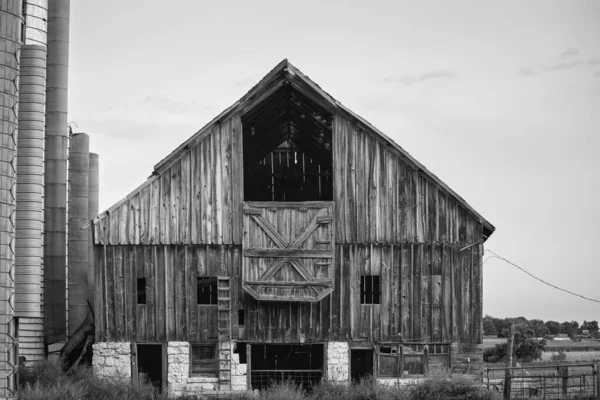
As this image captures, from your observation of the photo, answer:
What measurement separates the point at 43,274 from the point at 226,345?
9.76 m

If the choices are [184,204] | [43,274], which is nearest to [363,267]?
[184,204]

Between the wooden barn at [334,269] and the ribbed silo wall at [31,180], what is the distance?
4.87m

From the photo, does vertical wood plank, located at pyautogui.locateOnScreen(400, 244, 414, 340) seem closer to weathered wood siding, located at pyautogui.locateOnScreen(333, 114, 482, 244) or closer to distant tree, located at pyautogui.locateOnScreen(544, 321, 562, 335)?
weathered wood siding, located at pyautogui.locateOnScreen(333, 114, 482, 244)

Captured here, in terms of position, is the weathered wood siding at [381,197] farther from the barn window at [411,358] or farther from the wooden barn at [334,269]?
the barn window at [411,358]

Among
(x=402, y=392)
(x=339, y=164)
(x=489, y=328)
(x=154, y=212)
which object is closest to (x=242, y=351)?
(x=154, y=212)

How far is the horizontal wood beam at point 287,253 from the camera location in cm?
3035

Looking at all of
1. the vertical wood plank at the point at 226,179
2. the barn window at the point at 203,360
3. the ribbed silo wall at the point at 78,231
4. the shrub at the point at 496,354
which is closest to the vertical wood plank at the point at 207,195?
the vertical wood plank at the point at 226,179

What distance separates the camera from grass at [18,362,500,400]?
28016mm

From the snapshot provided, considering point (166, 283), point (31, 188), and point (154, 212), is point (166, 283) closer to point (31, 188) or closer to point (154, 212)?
point (154, 212)

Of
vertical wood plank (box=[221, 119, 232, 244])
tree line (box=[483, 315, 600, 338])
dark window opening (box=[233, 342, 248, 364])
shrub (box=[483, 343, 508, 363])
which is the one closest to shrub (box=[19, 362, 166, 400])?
dark window opening (box=[233, 342, 248, 364])

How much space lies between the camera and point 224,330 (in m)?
30.8

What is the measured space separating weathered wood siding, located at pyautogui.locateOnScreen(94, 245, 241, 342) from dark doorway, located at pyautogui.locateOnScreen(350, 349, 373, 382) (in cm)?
478

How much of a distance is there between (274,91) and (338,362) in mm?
8664

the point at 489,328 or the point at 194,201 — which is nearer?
the point at 194,201
